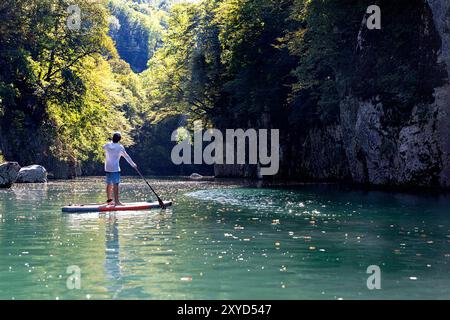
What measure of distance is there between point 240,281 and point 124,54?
183823 mm

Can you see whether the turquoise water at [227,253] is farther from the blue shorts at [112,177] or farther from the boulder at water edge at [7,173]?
the boulder at water edge at [7,173]

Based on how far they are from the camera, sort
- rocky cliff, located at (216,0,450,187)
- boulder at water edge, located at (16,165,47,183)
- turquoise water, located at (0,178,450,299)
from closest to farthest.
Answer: turquoise water, located at (0,178,450,299)
rocky cliff, located at (216,0,450,187)
boulder at water edge, located at (16,165,47,183)

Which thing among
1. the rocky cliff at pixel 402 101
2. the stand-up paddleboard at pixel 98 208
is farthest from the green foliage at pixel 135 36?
the stand-up paddleboard at pixel 98 208

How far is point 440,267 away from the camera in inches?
447

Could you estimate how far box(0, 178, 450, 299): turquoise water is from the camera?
31.2 feet

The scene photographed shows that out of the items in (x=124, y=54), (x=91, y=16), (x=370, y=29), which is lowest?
(x=370, y=29)

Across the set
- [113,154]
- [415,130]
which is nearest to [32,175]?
[415,130]

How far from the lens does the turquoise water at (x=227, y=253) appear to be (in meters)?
9.52

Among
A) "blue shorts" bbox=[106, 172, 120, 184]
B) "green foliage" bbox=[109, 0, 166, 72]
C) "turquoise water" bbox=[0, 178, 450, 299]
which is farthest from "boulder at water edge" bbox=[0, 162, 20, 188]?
"green foliage" bbox=[109, 0, 166, 72]

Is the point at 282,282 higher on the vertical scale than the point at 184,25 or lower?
lower

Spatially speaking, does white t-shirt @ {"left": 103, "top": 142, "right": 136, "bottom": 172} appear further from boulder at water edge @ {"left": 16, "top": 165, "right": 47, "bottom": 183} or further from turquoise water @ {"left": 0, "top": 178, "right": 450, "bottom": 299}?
Result: boulder at water edge @ {"left": 16, "top": 165, "right": 47, "bottom": 183}

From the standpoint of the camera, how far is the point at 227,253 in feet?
42.5
